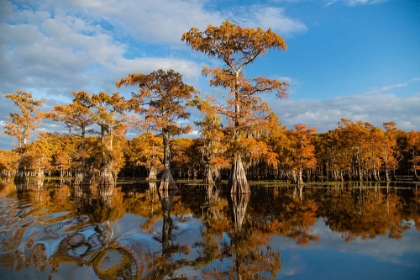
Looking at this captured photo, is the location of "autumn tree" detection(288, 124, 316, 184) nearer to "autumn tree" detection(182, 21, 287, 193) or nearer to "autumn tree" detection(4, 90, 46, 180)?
"autumn tree" detection(182, 21, 287, 193)

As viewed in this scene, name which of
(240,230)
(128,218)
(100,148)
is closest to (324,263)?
(240,230)

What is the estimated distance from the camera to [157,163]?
44281mm

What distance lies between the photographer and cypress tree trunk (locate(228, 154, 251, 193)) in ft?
63.7

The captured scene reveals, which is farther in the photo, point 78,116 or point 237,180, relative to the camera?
point 78,116

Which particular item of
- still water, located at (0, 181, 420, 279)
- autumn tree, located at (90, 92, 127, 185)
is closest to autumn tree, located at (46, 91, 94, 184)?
autumn tree, located at (90, 92, 127, 185)

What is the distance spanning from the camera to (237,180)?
64.2 feet

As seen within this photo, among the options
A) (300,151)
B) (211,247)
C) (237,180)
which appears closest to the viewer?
(211,247)

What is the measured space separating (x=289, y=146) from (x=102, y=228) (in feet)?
106

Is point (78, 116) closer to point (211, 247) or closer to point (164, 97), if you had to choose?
point (164, 97)

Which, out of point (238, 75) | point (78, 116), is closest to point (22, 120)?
point (78, 116)

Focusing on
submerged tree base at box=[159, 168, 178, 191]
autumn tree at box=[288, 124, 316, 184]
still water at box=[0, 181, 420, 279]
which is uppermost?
autumn tree at box=[288, 124, 316, 184]

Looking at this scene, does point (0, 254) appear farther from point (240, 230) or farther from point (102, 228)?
point (240, 230)

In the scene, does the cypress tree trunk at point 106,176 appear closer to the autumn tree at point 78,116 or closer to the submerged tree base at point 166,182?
the autumn tree at point 78,116

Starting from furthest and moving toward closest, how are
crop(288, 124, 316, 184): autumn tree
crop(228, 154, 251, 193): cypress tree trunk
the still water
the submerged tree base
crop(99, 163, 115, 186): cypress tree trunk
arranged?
1. crop(288, 124, 316, 184): autumn tree
2. crop(99, 163, 115, 186): cypress tree trunk
3. the submerged tree base
4. crop(228, 154, 251, 193): cypress tree trunk
5. the still water
